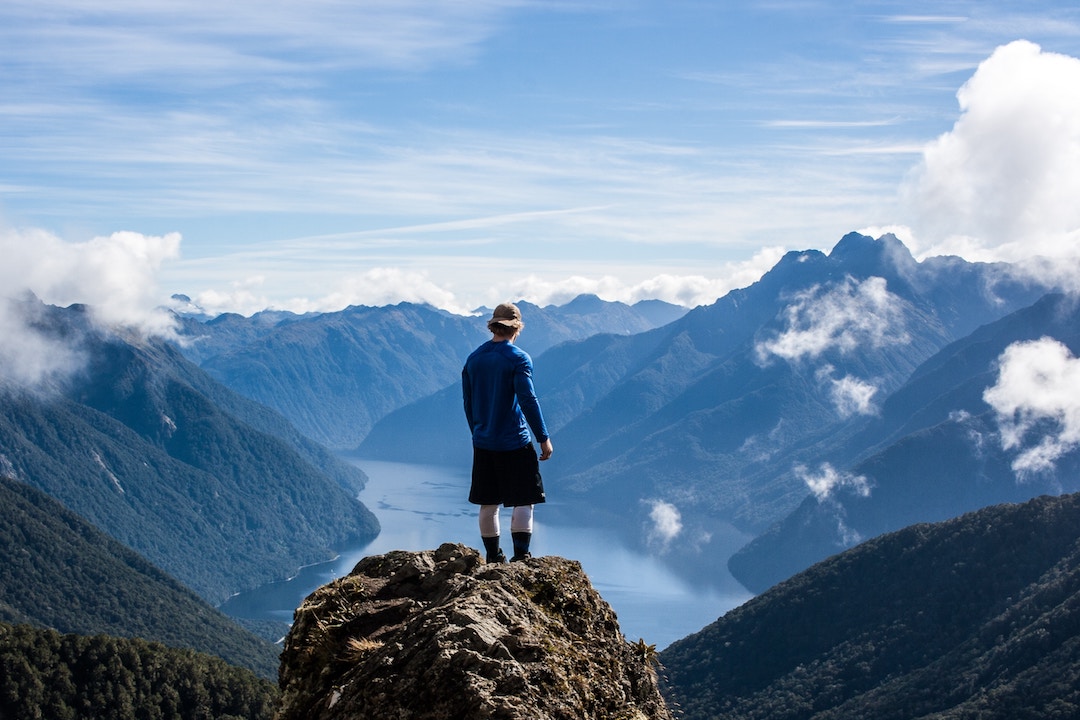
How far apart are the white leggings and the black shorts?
10 centimetres

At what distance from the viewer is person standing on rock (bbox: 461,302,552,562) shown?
11.8 metres

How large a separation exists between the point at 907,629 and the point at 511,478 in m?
138

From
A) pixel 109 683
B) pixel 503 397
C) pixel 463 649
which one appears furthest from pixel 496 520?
pixel 109 683

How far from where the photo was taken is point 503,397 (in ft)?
39.0

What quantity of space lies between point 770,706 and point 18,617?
426 ft

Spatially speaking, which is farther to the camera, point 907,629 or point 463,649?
point 907,629

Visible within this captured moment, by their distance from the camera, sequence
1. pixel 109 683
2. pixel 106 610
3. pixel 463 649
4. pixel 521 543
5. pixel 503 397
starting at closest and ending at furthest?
pixel 463 649 < pixel 503 397 < pixel 521 543 < pixel 109 683 < pixel 106 610

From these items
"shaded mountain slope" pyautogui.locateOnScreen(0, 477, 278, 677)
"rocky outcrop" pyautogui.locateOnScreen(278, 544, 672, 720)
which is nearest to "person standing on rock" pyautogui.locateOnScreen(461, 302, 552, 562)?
"rocky outcrop" pyautogui.locateOnScreen(278, 544, 672, 720)

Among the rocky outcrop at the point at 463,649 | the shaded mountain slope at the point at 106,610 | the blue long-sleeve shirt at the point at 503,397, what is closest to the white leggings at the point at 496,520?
the blue long-sleeve shirt at the point at 503,397

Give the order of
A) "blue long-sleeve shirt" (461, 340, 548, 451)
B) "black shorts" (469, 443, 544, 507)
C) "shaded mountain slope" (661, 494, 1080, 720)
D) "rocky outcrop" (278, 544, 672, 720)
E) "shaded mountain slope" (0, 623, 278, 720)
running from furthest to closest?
1. "shaded mountain slope" (661, 494, 1080, 720)
2. "shaded mountain slope" (0, 623, 278, 720)
3. "black shorts" (469, 443, 544, 507)
4. "blue long-sleeve shirt" (461, 340, 548, 451)
5. "rocky outcrop" (278, 544, 672, 720)

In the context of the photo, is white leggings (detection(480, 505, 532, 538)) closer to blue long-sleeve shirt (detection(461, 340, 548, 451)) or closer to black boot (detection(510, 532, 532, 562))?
black boot (detection(510, 532, 532, 562))

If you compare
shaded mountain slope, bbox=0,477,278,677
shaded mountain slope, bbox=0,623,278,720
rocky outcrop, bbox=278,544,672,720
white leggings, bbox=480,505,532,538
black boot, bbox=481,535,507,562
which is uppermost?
shaded mountain slope, bbox=0,477,278,677

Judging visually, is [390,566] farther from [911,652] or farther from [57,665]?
[911,652]

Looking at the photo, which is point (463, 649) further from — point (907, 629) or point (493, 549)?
point (907, 629)
